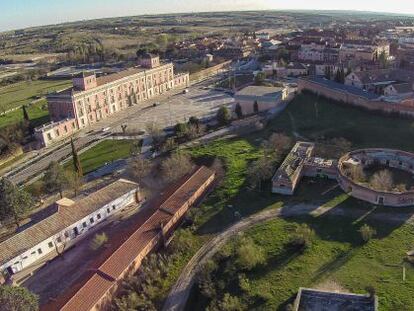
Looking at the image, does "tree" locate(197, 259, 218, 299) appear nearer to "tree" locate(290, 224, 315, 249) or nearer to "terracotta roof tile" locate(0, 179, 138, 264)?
"tree" locate(290, 224, 315, 249)

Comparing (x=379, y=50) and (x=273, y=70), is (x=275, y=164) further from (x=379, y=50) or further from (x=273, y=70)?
(x=379, y=50)

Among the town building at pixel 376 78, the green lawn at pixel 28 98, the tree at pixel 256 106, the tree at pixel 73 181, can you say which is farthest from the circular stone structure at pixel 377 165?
the green lawn at pixel 28 98

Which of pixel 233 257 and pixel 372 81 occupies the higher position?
pixel 372 81

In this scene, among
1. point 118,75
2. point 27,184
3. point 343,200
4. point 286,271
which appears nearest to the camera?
point 286,271

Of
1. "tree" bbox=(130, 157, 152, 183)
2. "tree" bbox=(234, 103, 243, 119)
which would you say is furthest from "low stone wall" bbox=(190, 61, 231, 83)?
"tree" bbox=(130, 157, 152, 183)

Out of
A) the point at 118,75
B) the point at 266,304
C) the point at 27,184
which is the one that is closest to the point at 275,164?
the point at 266,304

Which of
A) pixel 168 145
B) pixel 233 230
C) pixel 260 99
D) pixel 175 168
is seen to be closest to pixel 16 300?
pixel 233 230
